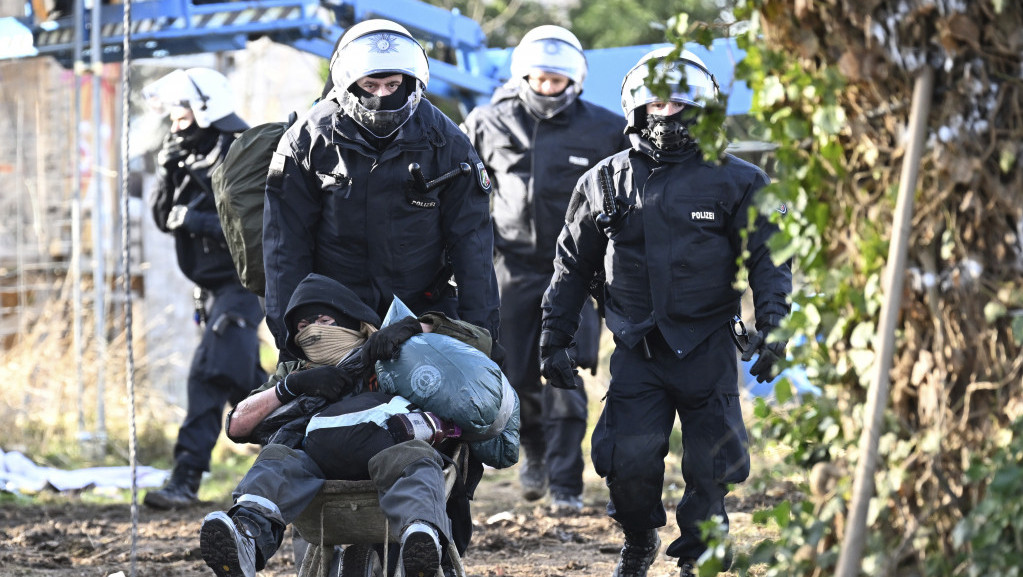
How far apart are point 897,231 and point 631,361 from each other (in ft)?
8.14

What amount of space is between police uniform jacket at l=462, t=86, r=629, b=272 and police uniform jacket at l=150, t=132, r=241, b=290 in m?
1.60

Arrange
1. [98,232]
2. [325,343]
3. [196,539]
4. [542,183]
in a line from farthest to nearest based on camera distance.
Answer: [98,232] < [542,183] < [196,539] < [325,343]

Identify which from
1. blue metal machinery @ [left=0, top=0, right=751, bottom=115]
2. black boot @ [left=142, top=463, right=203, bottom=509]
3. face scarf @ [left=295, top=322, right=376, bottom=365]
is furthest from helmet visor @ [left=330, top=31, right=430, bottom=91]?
blue metal machinery @ [left=0, top=0, right=751, bottom=115]

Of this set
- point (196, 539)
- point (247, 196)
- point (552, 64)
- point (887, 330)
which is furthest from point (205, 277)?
point (887, 330)

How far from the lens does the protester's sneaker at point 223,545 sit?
4289 millimetres

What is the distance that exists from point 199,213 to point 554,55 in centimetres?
225

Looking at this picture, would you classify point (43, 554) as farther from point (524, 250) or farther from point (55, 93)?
point (55, 93)

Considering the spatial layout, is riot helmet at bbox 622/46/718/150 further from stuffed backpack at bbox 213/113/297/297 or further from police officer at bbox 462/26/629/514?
police officer at bbox 462/26/629/514

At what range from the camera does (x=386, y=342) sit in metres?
4.82

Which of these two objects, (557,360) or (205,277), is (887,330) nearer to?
(557,360)

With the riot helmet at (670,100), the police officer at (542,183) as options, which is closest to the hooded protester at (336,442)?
the riot helmet at (670,100)

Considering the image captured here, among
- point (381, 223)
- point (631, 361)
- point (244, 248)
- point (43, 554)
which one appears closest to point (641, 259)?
point (631, 361)

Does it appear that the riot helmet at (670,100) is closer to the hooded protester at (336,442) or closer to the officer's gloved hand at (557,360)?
the officer's gloved hand at (557,360)

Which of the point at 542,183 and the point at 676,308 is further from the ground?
the point at 542,183
